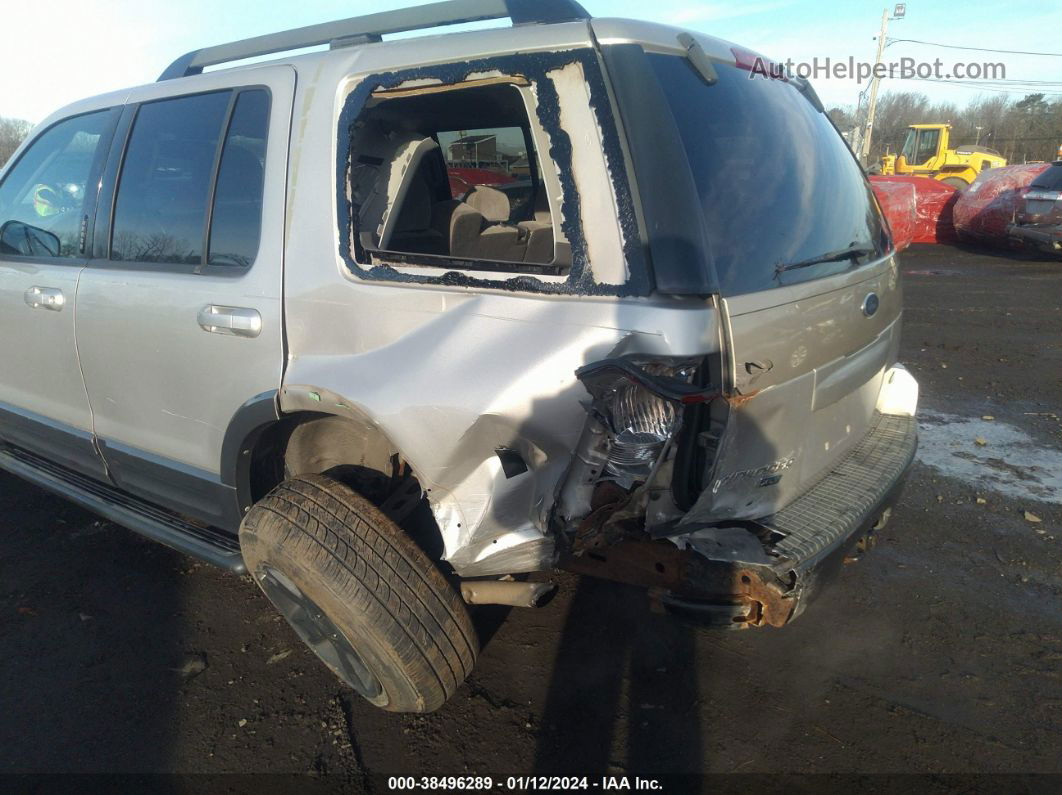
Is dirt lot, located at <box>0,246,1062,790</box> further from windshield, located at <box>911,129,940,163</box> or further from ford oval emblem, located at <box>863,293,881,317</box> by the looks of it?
windshield, located at <box>911,129,940,163</box>

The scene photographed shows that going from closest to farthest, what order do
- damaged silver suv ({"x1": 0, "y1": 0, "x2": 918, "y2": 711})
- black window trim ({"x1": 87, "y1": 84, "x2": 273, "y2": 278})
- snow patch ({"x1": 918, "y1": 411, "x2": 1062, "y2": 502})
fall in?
damaged silver suv ({"x1": 0, "y1": 0, "x2": 918, "y2": 711}), black window trim ({"x1": 87, "y1": 84, "x2": 273, "y2": 278}), snow patch ({"x1": 918, "y1": 411, "x2": 1062, "y2": 502})

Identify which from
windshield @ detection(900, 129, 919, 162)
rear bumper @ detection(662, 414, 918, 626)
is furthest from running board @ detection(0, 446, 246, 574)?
windshield @ detection(900, 129, 919, 162)

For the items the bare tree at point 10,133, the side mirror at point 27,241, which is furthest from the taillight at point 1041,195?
the bare tree at point 10,133

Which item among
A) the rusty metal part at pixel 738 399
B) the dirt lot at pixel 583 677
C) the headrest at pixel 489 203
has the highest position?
the headrest at pixel 489 203

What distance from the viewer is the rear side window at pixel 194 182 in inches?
99.3

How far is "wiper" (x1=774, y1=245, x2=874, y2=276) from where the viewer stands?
6.98 feet

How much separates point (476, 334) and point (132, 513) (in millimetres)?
1918

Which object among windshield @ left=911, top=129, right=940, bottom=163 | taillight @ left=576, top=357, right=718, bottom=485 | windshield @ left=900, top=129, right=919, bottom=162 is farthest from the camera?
windshield @ left=900, top=129, right=919, bottom=162

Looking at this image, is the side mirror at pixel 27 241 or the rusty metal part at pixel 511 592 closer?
the rusty metal part at pixel 511 592

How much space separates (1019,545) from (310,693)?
3.22m

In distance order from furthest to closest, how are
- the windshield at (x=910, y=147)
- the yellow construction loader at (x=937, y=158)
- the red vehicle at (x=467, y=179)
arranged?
the windshield at (x=910, y=147), the yellow construction loader at (x=937, y=158), the red vehicle at (x=467, y=179)

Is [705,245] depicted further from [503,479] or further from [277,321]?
[277,321]

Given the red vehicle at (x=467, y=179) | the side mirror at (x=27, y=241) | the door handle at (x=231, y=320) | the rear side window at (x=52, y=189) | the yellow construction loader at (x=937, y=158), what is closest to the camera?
the door handle at (x=231, y=320)

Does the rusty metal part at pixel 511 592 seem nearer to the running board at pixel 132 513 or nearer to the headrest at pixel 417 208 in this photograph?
the running board at pixel 132 513
